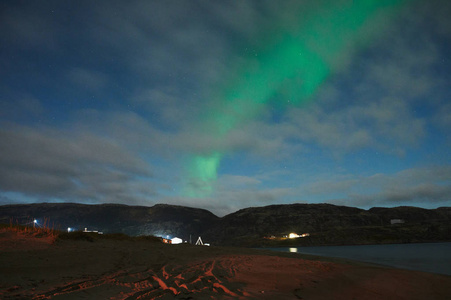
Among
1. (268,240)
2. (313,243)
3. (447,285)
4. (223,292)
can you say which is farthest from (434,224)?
(223,292)

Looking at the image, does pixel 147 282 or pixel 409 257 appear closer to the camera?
pixel 147 282

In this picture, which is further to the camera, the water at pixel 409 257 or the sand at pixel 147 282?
the water at pixel 409 257

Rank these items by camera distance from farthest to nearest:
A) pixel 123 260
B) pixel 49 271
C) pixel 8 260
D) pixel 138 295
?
pixel 123 260 → pixel 8 260 → pixel 49 271 → pixel 138 295

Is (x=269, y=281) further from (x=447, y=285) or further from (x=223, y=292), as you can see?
(x=447, y=285)

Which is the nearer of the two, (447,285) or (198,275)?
(198,275)

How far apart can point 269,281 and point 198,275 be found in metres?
2.96

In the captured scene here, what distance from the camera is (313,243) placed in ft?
506

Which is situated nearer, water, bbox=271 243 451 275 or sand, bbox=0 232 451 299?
sand, bbox=0 232 451 299

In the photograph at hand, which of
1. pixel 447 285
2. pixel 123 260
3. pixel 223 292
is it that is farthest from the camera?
pixel 123 260

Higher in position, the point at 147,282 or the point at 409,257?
the point at 147,282

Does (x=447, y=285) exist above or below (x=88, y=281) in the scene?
below

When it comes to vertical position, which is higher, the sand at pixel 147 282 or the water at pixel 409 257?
the sand at pixel 147 282

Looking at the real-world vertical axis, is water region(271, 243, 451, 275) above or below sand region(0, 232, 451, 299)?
below

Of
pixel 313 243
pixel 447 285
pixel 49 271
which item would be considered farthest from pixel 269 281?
pixel 313 243
